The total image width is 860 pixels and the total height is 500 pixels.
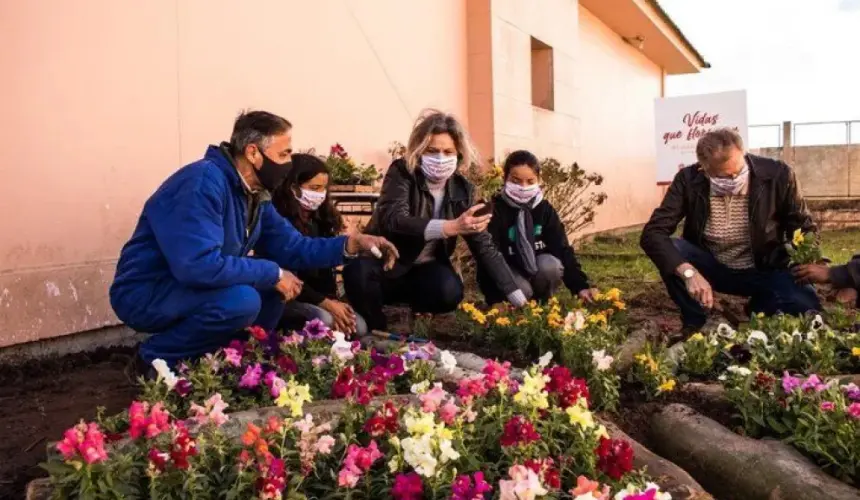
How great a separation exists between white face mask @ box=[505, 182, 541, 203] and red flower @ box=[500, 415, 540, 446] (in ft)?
9.26

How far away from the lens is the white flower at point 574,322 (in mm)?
3801

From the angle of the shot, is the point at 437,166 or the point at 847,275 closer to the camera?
the point at 847,275

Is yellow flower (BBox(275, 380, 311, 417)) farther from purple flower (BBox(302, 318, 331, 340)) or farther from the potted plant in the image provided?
the potted plant

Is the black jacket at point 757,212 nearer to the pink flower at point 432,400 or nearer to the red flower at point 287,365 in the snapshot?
the red flower at point 287,365

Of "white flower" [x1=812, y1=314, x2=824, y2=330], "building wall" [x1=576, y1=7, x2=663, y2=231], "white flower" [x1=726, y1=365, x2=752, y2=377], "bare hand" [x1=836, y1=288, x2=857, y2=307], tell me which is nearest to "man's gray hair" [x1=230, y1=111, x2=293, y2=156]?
"white flower" [x1=726, y1=365, x2=752, y2=377]

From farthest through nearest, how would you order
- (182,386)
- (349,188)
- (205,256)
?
(349,188) → (205,256) → (182,386)

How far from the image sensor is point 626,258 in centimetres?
975

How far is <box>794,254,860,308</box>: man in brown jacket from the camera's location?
4.31 m

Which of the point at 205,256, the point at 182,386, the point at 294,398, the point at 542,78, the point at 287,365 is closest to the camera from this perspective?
the point at 294,398

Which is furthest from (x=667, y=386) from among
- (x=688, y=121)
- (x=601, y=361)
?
(x=688, y=121)

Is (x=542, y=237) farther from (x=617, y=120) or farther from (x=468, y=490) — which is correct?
(x=617, y=120)

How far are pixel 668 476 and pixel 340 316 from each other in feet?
6.74

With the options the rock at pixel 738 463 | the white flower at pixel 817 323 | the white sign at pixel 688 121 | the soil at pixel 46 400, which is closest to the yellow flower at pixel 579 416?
the rock at pixel 738 463

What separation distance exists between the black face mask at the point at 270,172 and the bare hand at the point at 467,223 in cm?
104
